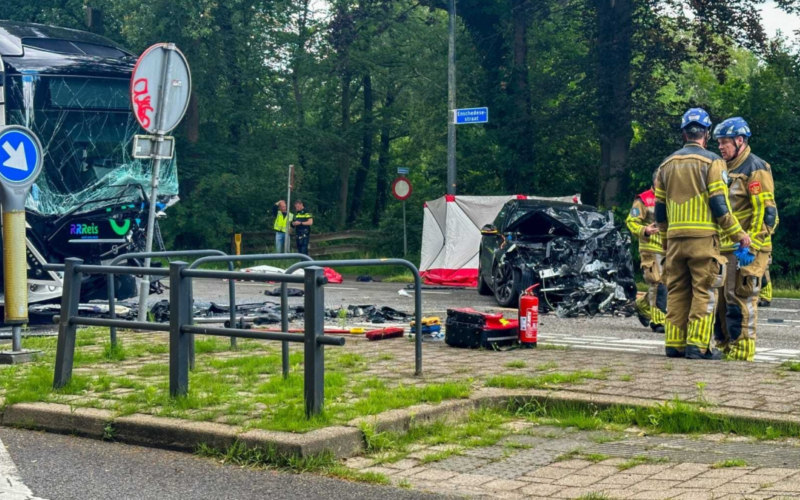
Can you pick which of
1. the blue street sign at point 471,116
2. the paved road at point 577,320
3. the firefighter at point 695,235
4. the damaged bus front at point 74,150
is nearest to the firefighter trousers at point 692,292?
the firefighter at point 695,235

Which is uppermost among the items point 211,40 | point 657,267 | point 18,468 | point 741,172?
point 211,40

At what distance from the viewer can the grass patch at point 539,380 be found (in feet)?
24.8

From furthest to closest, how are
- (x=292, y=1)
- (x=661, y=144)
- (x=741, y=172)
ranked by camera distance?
(x=292, y=1) < (x=661, y=144) < (x=741, y=172)

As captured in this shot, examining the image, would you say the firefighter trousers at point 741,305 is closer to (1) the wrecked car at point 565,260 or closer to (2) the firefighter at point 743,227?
(2) the firefighter at point 743,227

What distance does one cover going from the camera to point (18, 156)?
9.58m

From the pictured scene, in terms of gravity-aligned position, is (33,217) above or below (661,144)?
below

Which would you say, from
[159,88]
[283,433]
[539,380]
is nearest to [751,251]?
[539,380]

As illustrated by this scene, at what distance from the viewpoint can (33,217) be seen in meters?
13.9

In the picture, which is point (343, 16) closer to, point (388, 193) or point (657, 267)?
point (388, 193)

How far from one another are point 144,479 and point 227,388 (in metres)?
1.82

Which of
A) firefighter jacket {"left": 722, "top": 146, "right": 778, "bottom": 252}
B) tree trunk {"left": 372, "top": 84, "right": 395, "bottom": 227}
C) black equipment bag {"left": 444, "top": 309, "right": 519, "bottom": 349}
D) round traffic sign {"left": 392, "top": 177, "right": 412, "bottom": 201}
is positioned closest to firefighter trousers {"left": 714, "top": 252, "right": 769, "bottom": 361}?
firefighter jacket {"left": 722, "top": 146, "right": 778, "bottom": 252}

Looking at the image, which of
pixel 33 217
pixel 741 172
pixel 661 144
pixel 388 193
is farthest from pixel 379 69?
pixel 741 172

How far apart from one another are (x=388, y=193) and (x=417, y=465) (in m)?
44.7

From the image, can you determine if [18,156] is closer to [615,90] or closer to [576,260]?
[576,260]
